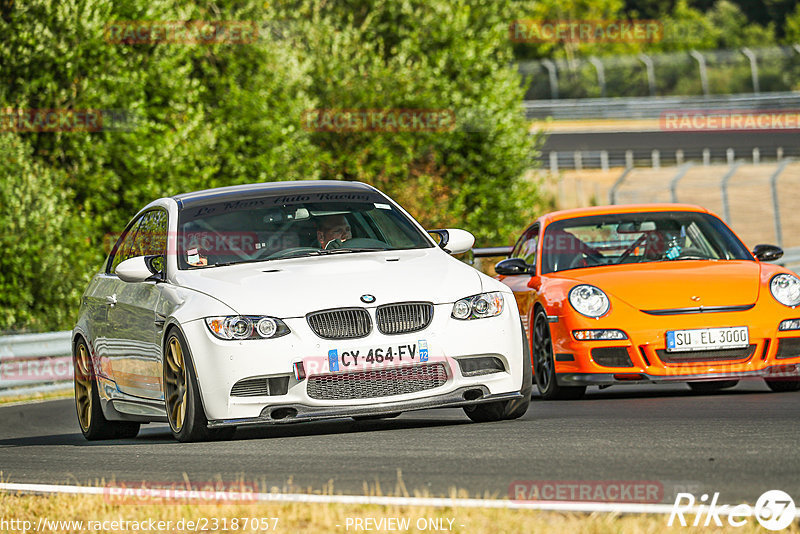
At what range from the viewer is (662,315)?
10641 mm

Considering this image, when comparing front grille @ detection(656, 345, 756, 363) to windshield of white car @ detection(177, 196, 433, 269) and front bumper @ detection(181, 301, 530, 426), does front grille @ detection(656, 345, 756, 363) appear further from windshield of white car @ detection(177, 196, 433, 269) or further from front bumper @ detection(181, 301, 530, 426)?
front bumper @ detection(181, 301, 530, 426)

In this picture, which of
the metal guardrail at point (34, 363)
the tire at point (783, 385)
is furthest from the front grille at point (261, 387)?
the metal guardrail at point (34, 363)

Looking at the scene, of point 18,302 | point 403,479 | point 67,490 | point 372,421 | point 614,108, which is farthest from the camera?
point 614,108

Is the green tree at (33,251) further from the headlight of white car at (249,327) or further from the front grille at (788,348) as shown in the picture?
the headlight of white car at (249,327)

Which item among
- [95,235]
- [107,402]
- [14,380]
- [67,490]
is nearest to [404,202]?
[95,235]

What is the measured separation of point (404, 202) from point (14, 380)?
20087mm

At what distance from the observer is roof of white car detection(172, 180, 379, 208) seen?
31.5ft

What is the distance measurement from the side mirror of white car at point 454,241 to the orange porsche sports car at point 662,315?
1.63 meters

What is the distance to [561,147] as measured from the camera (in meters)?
58.7

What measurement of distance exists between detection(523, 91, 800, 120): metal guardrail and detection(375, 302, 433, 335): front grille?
53.9 m

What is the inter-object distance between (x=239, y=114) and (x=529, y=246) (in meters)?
20.2

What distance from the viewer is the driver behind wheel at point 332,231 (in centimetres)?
927

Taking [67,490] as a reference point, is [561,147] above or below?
below

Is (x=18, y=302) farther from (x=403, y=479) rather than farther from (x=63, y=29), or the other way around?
(x=403, y=479)
